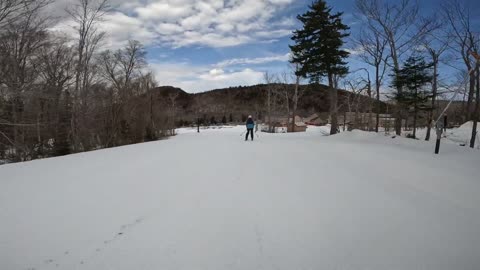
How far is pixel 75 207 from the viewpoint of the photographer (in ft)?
13.9

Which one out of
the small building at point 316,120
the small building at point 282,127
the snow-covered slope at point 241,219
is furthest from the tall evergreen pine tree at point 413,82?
the small building at point 316,120

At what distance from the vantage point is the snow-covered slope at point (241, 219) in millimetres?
2797

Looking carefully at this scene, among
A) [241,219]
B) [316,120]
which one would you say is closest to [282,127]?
[316,120]

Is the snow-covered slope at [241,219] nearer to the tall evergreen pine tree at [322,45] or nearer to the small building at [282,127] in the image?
the tall evergreen pine tree at [322,45]

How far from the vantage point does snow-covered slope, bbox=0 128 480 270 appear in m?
2.80

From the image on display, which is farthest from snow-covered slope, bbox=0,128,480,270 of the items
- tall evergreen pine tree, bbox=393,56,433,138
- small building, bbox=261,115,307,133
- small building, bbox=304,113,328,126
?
small building, bbox=304,113,328,126

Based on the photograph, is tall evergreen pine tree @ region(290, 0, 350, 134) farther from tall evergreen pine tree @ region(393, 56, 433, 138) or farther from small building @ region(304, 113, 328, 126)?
small building @ region(304, 113, 328, 126)

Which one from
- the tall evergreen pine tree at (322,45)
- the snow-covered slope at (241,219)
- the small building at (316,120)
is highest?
the tall evergreen pine tree at (322,45)

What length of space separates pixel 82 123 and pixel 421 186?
24.1 m

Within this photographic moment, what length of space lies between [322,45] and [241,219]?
67.0ft

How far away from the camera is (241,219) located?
378 centimetres

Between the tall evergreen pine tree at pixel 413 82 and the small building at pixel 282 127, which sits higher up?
the tall evergreen pine tree at pixel 413 82

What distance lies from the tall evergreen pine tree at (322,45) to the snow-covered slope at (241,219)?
1572 centimetres

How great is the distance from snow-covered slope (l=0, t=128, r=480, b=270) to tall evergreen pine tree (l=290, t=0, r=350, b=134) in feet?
51.6
